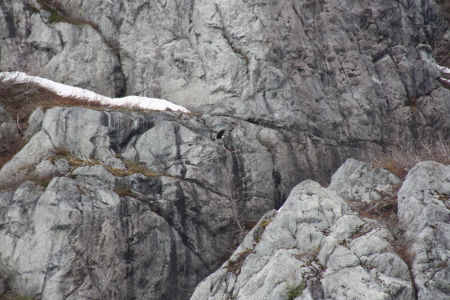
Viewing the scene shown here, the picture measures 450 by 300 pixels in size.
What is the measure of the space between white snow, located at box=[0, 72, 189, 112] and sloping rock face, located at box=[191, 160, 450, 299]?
970 centimetres

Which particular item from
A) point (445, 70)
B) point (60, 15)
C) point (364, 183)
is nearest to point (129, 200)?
point (364, 183)

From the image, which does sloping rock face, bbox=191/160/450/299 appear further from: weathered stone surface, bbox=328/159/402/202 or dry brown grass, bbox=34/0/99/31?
dry brown grass, bbox=34/0/99/31

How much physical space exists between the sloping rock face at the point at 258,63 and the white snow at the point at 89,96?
1.12m

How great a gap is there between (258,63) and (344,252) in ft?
43.9

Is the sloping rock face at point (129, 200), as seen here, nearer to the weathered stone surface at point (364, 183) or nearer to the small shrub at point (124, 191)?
the small shrub at point (124, 191)

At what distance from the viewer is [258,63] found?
23094 mm

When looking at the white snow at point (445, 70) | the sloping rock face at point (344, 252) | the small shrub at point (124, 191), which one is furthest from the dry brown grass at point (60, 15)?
the white snow at point (445, 70)

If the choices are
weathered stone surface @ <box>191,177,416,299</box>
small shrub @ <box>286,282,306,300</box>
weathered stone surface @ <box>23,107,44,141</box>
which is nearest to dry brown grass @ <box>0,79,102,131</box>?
weathered stone surface @ <box>23,107,44,141</box>

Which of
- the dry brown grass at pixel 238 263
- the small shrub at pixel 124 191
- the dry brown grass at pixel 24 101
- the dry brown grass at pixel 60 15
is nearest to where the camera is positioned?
the dry brown grass at pixel 238 263

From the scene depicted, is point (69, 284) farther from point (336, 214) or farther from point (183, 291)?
point (336, 214)

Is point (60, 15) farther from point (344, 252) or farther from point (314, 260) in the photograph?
point (344, 252)

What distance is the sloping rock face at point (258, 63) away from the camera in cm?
2286

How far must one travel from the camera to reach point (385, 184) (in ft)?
54.2

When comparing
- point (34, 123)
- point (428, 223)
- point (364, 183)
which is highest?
point (34, 123)
